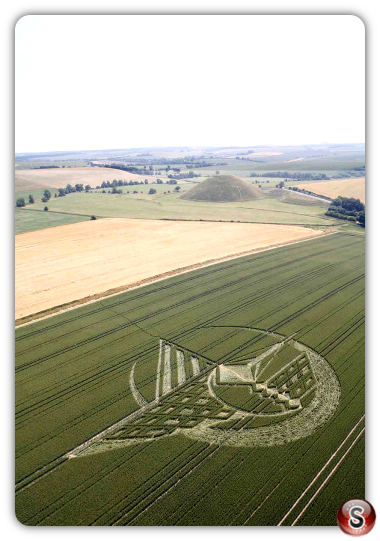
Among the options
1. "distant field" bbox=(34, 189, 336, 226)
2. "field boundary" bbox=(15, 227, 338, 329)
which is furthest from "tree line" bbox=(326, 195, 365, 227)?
"field boundary" bbox=(15, 227, 338, 329)

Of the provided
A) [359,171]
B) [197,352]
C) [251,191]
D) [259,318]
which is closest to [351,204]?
[251,191]

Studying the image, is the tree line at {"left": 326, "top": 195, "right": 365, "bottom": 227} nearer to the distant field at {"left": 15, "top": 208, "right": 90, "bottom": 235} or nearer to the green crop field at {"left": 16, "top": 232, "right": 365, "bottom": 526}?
the green crop field at {"left": 16, "top": 232, "right": 365, "bottom": 526}

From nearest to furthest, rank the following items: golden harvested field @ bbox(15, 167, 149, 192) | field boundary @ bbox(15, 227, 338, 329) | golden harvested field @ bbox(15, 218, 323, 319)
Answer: field boundary @ bbox(15, 227, 338, 329)
golden harvested field @ bbox(15, 218, 323, 319)
golden harvested field @ bbox(15, 167, 149, 192)

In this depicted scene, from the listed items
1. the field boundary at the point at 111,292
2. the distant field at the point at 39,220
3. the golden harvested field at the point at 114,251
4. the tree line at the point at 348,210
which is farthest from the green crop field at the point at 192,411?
the tree line at the point at 348,210

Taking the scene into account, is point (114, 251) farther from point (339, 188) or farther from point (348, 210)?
point (339, 188)

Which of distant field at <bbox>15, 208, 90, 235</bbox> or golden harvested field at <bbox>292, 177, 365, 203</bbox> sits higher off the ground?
golden harvested field at <bbox>292, 177, 365, 203</bbox>

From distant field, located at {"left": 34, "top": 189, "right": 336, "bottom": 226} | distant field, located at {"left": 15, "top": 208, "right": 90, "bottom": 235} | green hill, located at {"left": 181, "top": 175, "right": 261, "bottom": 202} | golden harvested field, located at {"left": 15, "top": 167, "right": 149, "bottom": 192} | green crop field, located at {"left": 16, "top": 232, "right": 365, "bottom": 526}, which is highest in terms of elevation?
golden harvested field, located at {"left": 15, "top": 167, "right": 149, "bottom": 192}

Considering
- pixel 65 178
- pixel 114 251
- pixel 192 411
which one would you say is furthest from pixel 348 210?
pixel 65 178
